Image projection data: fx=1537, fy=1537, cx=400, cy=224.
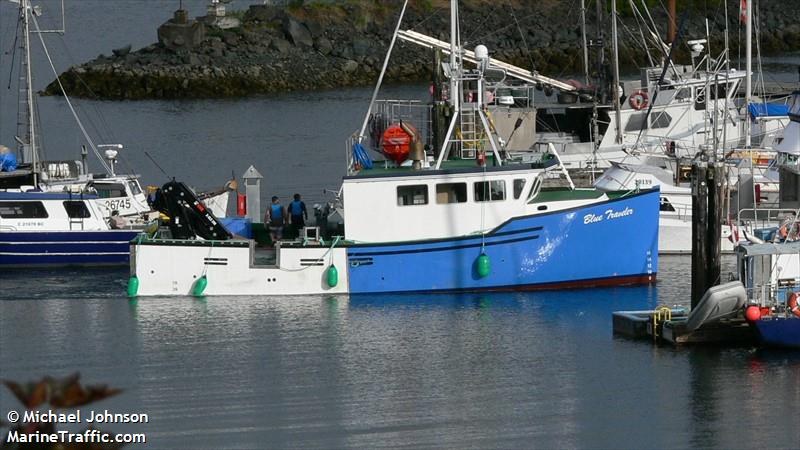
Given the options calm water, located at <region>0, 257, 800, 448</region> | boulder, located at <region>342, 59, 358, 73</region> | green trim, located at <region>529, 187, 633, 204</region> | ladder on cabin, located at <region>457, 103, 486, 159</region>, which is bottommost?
calm water, located at <region>0, 257, 800, 448</region>

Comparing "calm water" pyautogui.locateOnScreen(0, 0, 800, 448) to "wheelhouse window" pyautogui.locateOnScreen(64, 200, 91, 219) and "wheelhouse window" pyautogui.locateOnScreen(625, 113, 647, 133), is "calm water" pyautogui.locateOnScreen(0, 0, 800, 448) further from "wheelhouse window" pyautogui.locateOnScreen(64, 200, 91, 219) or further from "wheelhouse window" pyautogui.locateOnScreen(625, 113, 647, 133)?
"wheelhouse window" pyautogui.locateOnScreen(625, 113, 647, 133)

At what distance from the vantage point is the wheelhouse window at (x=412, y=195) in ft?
88.6

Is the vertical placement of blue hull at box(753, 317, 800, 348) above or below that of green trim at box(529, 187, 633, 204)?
below

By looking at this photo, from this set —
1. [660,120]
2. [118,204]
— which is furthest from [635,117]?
[118,204]

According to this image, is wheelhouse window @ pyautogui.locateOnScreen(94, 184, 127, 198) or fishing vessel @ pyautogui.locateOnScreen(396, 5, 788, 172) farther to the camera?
fishing vessel @ pyautogui.locateOnScreen(396, 5, 788, 172)

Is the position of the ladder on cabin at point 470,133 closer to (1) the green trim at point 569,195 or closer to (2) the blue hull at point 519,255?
(1) the green trim at point 569,195

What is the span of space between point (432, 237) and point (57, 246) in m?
9.16

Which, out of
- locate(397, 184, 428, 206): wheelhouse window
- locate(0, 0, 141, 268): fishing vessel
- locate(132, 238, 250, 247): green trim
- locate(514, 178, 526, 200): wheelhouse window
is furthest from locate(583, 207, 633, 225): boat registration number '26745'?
locate(0, 0, 141, 268): fishing vessel

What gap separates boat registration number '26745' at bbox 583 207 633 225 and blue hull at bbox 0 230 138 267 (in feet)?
33.4

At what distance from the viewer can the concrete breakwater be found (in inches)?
2601

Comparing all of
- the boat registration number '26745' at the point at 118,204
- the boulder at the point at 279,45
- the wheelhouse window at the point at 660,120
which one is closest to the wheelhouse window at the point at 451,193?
the boat registration number '26745' at the point at 118,204

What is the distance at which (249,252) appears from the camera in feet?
90.0

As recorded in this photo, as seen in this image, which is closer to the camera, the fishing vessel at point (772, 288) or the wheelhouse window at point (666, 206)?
the fishing vessel at point (772, 288)

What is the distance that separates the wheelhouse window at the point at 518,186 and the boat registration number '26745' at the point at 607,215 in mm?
1250
